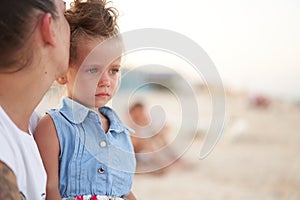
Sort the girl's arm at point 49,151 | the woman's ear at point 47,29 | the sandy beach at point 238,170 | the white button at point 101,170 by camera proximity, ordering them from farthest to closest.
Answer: the sandy beach at point 238,170
the white button at point 101,170
the girl's arm at point 49,151
the woman's ear at point 47,29

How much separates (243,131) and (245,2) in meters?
8.65

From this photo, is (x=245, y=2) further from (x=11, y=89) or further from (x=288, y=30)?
(x=11, y=89)

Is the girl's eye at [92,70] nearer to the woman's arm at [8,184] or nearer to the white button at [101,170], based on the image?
the white button at [101,170]

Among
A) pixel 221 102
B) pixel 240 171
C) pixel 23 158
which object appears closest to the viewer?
pixel 23 158

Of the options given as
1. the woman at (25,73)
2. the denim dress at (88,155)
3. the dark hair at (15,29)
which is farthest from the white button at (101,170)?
the dark hair at (15,29)

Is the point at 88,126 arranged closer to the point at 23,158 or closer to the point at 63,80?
the point at 63,80

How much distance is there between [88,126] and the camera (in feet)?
5.76

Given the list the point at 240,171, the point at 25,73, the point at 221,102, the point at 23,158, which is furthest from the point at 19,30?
the point at 240,171

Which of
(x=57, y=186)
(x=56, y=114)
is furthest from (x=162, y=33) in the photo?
(x=57, y=186)

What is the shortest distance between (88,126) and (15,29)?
48cm

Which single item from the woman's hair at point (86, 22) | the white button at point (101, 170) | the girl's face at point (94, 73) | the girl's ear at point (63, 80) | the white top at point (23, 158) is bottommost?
the white top at point (23, 158)

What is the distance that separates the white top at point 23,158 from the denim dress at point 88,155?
0.17m

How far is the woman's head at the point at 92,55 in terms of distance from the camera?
1.74 meters

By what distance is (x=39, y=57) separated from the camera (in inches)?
57.2
